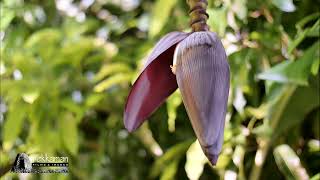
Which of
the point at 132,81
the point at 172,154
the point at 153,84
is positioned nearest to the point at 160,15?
the point at 132,81

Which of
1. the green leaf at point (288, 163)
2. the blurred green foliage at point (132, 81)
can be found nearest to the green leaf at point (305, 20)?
the blurred green foliage at point (132, 81)

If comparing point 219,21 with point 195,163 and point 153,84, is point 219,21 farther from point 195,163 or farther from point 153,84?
point 153,84

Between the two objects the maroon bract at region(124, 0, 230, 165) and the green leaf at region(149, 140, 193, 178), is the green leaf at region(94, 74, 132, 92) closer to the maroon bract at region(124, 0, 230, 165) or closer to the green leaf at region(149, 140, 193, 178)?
the green leaf at region(149, 140, 193, 178)

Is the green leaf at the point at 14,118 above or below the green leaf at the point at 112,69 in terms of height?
below

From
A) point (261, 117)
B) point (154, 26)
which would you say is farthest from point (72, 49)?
point (261, 117)

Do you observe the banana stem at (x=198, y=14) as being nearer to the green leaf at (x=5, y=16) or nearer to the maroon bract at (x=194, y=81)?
the maroon bract at (x=194, y=81)

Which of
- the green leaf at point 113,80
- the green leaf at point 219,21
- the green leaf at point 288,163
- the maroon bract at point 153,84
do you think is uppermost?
the maroon bract at point 153,84

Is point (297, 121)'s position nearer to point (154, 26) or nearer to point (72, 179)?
point (154, 26)

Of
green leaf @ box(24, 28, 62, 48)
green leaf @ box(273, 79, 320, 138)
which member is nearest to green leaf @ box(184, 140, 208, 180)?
green leaf @ box(273, 79, 320, 138)
